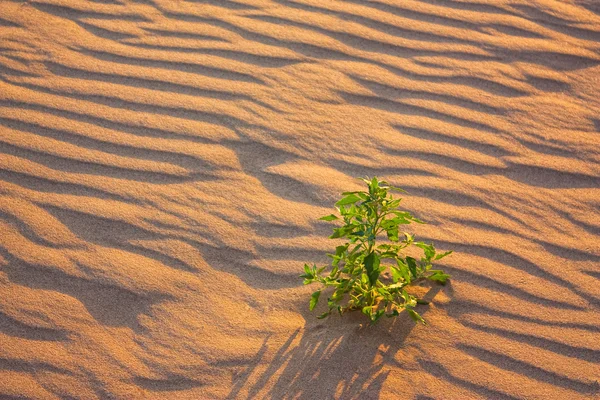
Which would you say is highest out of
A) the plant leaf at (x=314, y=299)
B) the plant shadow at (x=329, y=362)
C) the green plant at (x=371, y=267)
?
the green plant at (x=371, y=267)

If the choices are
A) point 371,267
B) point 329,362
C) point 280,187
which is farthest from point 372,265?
point 280,187

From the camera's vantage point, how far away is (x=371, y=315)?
245 cm

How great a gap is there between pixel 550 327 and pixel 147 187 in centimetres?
176

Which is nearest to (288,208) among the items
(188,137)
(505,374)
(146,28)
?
(188,137)

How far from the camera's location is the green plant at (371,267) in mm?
2365

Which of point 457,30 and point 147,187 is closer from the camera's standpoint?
point 147,187

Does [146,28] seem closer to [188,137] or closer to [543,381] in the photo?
[188,137]

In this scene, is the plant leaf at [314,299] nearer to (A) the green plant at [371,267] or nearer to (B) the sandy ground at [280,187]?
(A) the green plant at [371,267]

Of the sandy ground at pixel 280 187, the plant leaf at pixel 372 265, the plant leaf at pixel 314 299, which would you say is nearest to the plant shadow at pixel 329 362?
the sandy ground at pixel 280 187

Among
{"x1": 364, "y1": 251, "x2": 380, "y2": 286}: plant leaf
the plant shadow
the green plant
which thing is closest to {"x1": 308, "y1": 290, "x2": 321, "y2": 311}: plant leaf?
the green plant

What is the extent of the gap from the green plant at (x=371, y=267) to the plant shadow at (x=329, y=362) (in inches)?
2.5

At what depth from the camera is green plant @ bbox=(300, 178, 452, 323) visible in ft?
7.76

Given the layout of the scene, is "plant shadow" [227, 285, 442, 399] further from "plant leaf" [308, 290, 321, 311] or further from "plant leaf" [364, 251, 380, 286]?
"plant leaf" [364, 251, 380, 286]

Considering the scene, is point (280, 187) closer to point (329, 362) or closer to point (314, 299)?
point (314, 299)
